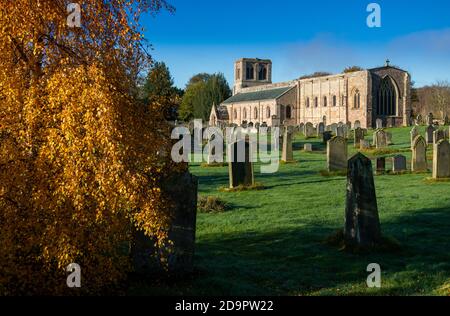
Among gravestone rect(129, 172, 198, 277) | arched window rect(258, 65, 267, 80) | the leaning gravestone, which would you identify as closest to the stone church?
arched window rect(258, 65, 267, 80)

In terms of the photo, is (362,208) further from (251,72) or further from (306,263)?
(251,72)

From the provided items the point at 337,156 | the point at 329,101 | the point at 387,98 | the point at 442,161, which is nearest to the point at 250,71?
the point at 329,101

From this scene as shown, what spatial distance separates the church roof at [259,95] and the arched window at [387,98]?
15187 millimetres

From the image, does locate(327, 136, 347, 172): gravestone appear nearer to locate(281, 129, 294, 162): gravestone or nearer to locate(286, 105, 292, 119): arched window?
locate(281, 129, 294, 162): gravestone

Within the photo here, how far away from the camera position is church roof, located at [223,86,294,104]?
7162 centimetres

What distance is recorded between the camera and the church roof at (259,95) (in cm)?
7162

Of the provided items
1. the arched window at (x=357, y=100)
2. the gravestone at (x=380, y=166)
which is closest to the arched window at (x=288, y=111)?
the arched window at (x=357, y=100)

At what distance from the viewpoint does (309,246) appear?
873cm

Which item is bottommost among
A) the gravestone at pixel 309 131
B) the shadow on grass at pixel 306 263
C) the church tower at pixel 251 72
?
the shadow on grass at pixel 306 263

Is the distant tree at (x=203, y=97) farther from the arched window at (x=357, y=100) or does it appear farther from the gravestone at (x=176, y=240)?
the gravestone at (x=176, y=240)

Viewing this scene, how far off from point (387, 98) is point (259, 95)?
74.9ft

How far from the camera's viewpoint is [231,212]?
11.9 meters

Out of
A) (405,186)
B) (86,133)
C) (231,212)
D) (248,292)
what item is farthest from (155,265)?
(405,186)

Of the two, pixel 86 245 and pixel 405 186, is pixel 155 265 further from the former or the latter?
pixel 405 186
